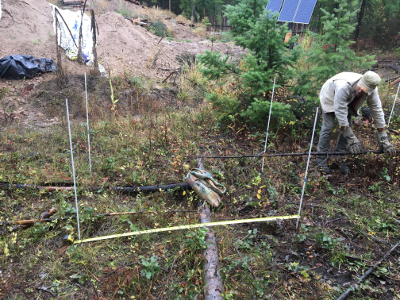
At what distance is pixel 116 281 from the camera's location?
2.56 meters

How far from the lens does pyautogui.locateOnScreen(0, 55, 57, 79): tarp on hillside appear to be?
8469 mm

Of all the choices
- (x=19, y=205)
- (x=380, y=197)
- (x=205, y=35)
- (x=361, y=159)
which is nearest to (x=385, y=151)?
(x=361, y=159)

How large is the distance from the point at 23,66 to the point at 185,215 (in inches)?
339

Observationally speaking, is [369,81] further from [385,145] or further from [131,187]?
[131,187]

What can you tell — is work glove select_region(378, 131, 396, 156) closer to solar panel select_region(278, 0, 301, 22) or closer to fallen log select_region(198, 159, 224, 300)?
fallen log select_region(198, 159, 224, 300)

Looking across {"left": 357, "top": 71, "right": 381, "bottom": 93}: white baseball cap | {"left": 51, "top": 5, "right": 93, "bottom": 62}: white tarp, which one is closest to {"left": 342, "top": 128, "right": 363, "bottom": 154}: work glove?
{"left": 357, "top": 71, "right": 381, "bottom": 93}: white baseball cap

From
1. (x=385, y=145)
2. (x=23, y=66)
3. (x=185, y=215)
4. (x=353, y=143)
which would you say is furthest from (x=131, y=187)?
(x=23, y=66)

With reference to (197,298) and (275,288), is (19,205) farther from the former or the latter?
(275,288)

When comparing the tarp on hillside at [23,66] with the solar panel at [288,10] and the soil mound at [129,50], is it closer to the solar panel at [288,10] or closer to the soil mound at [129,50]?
the soil mound at [129,50]

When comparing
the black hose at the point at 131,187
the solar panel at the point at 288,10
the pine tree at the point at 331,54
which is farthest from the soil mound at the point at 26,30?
the solar panel at the point at 288,10

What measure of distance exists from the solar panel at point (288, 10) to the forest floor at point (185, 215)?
7.23 metres

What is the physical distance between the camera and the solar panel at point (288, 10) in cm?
1141

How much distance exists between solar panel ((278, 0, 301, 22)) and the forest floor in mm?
7234

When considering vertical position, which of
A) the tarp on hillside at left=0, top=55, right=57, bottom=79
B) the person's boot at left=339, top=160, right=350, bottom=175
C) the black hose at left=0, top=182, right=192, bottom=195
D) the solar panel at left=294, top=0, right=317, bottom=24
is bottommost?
the black hose at left=0, top=182, right=192, bottom=195
